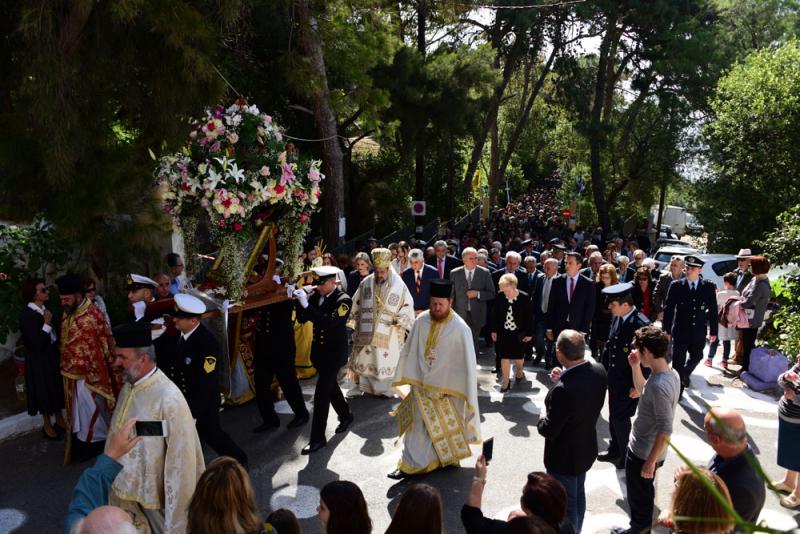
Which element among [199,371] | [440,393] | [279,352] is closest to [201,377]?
[199,371]

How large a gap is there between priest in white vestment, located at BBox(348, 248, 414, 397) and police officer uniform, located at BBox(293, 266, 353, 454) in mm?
796

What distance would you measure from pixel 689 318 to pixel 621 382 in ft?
9.52

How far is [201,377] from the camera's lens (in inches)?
221

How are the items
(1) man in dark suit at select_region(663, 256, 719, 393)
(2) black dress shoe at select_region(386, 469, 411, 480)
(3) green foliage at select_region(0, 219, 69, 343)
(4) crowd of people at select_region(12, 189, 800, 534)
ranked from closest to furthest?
(4) crowd of people at select_region(12, 189, 800, 534) → (2) black dress shoe at select_region(386, 469, 411, 480) → (3) green foliage at select_region(0, 219, 69, 343) → (1) man in dark suit at select_region(663, 256, 719, 393)

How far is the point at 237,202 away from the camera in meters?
6.89

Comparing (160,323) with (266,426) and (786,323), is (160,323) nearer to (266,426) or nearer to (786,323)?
(266,426)

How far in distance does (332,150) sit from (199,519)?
1432 cm

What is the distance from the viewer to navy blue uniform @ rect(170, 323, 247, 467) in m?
5.60

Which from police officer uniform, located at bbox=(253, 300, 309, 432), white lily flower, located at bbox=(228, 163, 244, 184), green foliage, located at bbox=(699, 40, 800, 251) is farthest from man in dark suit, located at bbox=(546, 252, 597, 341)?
green foliage, located at bbox=(699, 40, 800, 251)

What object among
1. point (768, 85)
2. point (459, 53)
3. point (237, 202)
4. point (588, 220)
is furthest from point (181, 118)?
point (588, 220)

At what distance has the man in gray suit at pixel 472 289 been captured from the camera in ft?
34.1

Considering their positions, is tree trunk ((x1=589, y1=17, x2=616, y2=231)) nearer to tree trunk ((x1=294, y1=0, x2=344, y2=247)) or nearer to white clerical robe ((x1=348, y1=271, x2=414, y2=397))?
tree trunk ((x1=294, y1=0, x2=344, y2=247))

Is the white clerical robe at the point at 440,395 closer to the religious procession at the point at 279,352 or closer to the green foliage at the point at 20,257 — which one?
the religious procession at the point at 279,352

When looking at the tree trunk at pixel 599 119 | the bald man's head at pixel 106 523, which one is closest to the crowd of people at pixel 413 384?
the bald man's head at pixel 106 523
